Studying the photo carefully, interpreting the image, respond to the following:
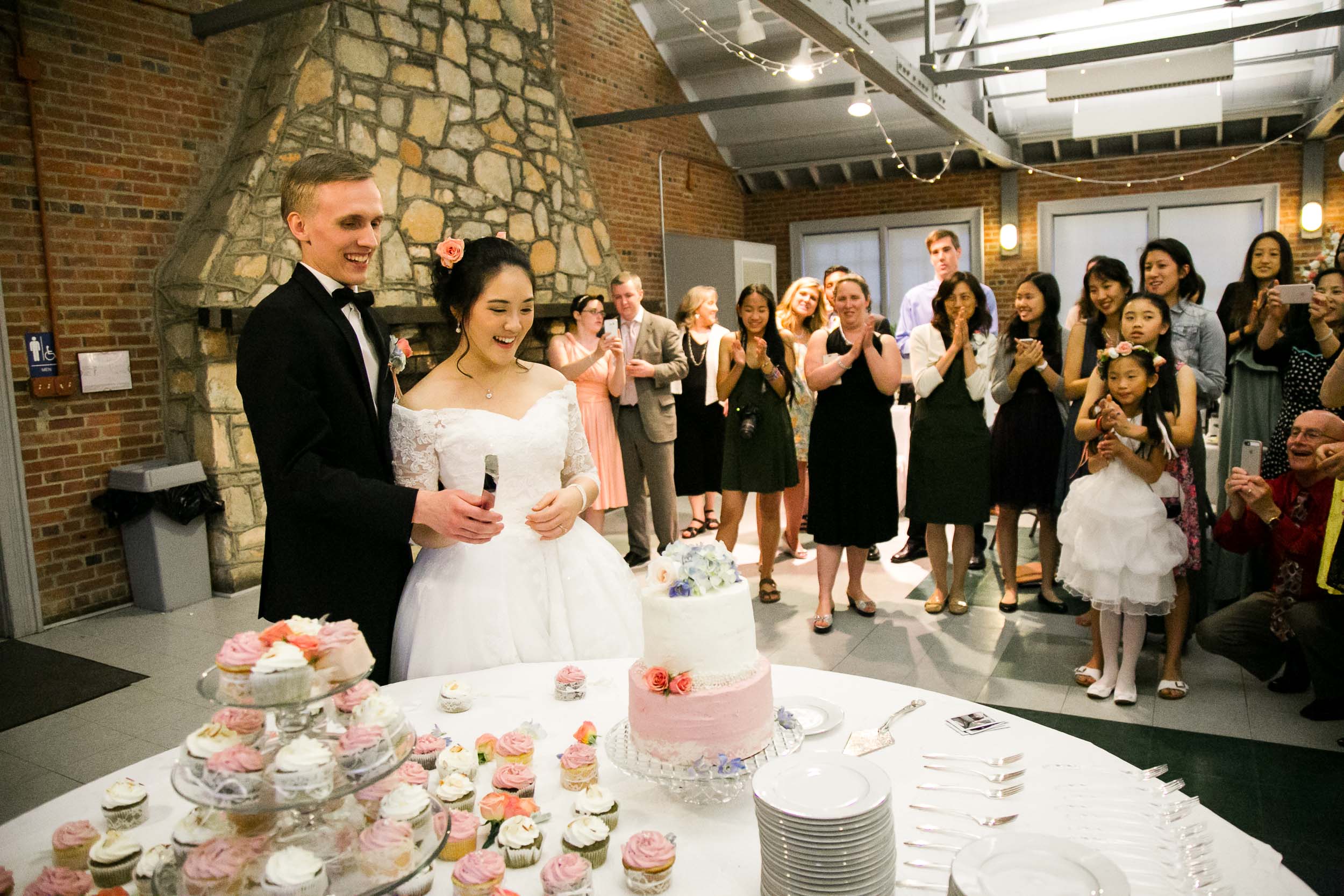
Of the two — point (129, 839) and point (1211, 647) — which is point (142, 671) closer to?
point (129, 839)

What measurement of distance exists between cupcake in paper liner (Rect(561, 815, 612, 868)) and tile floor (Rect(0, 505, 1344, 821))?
2.42 meters

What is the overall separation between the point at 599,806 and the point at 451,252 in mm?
1322

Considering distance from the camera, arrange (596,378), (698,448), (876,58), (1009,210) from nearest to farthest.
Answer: (876,58)
(596,378)
(698,448)
(1009,210)

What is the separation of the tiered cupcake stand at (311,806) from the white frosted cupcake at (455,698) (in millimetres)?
504

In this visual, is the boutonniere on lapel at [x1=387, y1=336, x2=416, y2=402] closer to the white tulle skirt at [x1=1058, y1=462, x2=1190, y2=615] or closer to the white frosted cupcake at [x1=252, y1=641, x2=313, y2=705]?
the white frosted cupcake at [x1=252, y1=641, x2=313, y2=705]

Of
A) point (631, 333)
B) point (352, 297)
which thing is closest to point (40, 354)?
point (631, 333)

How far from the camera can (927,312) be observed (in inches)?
225

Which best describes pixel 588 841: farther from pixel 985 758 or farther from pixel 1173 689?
pixel 1173 689

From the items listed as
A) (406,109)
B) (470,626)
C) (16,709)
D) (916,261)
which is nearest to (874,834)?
(470,626)

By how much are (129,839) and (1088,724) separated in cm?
295

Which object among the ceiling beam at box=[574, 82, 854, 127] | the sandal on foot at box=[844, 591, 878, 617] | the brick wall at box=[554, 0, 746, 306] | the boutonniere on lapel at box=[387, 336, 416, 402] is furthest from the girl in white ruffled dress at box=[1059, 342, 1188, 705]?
the brick wall at box=[554, 0, 746, 306]

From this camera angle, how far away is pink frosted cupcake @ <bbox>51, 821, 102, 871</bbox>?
1178mm

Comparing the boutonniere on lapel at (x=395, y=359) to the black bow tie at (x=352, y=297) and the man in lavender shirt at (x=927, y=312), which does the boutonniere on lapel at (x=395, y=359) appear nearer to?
the black bow tie at (x=352, y=297)

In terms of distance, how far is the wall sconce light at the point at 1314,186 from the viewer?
28.8ft
